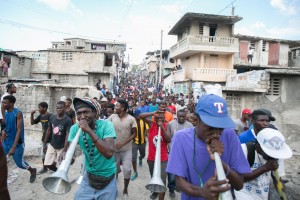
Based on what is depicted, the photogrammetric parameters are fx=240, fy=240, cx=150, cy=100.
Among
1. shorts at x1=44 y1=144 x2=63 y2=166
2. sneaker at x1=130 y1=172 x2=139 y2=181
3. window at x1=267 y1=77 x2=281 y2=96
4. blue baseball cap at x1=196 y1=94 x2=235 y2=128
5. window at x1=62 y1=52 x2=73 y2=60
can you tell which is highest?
window at x1=62 y1=52 x2=73 y2=60

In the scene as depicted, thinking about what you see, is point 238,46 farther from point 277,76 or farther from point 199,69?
point 277,76

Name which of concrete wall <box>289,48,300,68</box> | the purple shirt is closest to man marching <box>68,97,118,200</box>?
A: the purple shirt

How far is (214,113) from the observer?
1.69 m

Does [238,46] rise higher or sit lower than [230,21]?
lower

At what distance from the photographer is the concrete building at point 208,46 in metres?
22.5

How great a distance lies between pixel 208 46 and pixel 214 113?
2231 centimetres

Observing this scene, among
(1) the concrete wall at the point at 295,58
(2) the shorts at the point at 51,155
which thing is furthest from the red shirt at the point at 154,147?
(1) the concrete wall at the point at 295,58

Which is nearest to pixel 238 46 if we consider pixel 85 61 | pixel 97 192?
pixel 85 61

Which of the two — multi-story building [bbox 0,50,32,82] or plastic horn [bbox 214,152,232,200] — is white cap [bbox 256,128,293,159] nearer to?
plastic horn [bbox 214,152,232,200]

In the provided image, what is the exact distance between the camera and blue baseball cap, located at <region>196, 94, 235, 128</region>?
165 cm

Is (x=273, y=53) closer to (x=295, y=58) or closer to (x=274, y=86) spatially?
(x=295, y=58)

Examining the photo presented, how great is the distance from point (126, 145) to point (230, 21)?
22.0m

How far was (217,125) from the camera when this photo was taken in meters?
1.64

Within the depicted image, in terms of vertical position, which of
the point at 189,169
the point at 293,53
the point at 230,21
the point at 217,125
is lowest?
the point at 189,169
